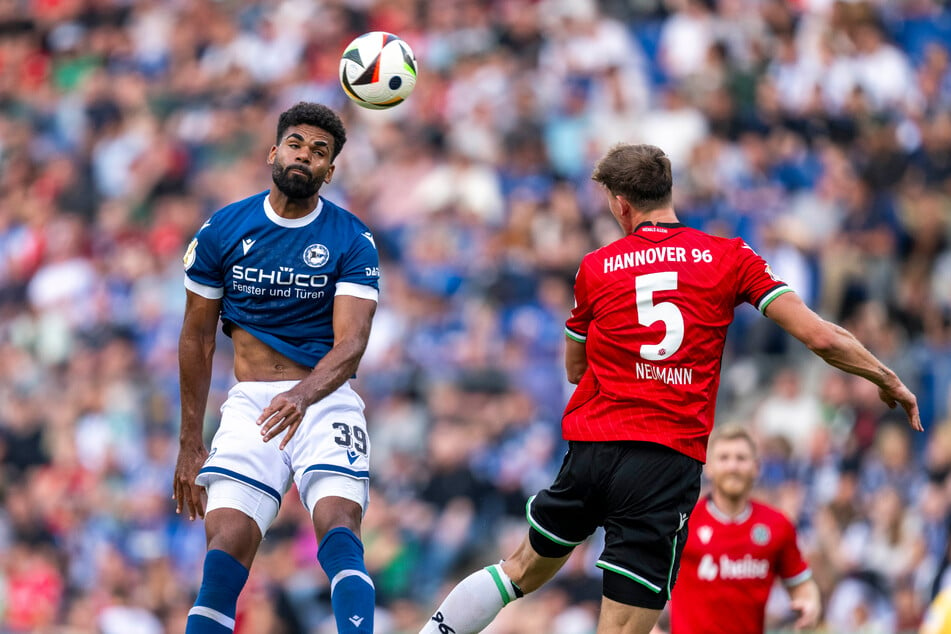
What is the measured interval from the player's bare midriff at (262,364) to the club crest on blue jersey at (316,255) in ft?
1.59

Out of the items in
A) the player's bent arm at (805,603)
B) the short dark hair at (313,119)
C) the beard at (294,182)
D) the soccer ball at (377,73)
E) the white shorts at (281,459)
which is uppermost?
the soccer ball at (377,73)

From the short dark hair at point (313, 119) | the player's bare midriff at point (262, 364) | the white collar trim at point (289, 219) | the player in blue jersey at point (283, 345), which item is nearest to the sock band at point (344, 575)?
the player in blue jersey at point (283, 345)

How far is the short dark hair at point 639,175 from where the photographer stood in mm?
7055

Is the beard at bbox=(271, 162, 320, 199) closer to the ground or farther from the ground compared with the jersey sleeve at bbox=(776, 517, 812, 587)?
farther from the ground

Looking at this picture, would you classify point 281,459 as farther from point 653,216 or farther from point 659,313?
point 653,216

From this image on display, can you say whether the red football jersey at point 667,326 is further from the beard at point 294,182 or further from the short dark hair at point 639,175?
the beard at point 294,182

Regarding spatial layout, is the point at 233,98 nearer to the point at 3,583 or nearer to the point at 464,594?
the point at 3,583

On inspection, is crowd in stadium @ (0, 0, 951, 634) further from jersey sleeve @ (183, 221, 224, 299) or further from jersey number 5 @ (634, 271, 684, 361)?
jersey sleeve @ (183, 221, 224, 299)

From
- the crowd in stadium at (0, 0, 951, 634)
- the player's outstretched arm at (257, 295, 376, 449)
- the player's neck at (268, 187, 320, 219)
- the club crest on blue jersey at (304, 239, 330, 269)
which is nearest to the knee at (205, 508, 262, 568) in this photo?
the player's outstretched arm at (257, 295, 376, 449)

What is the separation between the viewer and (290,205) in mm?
7461

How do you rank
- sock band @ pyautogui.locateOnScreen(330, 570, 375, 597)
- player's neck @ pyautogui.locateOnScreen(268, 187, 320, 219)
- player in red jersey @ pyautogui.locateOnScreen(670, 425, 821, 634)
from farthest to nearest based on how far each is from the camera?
1. player in red jersey @ pyautogui.locateOnScreen(670, 425, 821, 634)
2. player's neck @ pyautogui.locateOnScreen(268, 187, 320, 219)
3. sock band @ pyautogui.locateOnScreen(330, 570, 375, 597)

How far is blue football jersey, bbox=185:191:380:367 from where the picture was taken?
24.1 ft

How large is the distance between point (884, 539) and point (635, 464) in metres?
5.74

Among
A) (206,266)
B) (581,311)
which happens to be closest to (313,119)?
(206,266)
